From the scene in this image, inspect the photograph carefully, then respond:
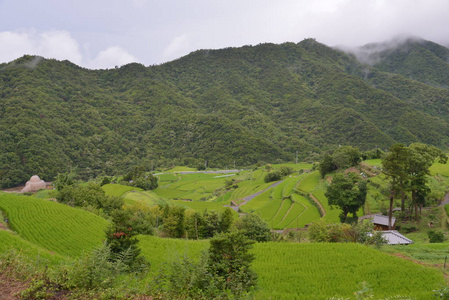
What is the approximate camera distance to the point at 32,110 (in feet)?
396

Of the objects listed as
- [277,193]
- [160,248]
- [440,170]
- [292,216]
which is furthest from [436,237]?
[277,193]

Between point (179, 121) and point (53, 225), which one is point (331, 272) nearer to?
point (53, 225)

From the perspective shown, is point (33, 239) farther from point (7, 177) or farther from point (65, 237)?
point (7, 177)

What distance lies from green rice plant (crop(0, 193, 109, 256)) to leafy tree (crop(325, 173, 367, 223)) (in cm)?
2501

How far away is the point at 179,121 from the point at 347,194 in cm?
12147

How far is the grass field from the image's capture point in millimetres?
10898

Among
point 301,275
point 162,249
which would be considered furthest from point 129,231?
point 301,275

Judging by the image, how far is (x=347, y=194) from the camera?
32.5 m

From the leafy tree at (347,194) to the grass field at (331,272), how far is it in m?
17.1

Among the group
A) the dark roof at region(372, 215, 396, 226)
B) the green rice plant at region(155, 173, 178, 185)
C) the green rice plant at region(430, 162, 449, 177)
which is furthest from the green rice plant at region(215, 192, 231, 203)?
the green rice plant at region(430, 162, 449, 177)

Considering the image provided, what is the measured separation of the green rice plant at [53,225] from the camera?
18.3m

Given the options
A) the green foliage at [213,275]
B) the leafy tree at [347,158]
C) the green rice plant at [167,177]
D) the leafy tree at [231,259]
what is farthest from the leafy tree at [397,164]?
the green rice plant at [167,177]

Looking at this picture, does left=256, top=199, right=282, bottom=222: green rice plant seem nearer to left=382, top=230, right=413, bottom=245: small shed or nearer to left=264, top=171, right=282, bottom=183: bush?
left=382, top=230, right=413, bottom=245: small shed

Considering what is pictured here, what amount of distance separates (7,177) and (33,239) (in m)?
85.6
